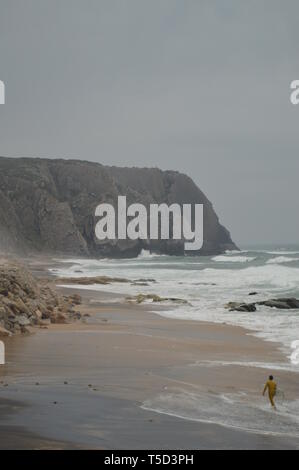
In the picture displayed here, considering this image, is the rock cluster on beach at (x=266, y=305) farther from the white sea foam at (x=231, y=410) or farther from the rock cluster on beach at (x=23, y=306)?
the white sea foam at (x=231, y=410)

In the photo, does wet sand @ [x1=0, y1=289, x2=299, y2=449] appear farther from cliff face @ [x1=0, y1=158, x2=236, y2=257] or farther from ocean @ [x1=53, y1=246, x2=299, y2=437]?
cliff face @ [x1=0, y1=158, x2=236, y2=257]

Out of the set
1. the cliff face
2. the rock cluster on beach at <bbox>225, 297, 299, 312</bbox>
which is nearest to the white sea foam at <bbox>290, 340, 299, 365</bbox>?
the rock cluster on beach at <bbox>225, 297, 299, 312</bbox>

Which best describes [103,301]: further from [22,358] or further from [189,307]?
[22,358]

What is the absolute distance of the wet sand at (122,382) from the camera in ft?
22.8

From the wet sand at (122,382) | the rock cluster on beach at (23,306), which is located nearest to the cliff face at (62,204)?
the rock cluster on beach at (23,306)

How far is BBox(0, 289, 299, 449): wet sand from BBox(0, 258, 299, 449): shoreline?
0.05ft

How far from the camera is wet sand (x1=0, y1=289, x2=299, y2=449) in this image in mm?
6941

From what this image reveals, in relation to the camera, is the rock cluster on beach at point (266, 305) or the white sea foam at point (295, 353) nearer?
the white sea foam at point (295, 353)

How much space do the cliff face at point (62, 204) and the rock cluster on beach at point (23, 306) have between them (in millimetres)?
70238

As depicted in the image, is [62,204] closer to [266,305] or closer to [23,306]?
[266,305]

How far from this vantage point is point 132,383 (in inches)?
403

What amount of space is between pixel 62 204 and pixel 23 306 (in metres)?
96.2
